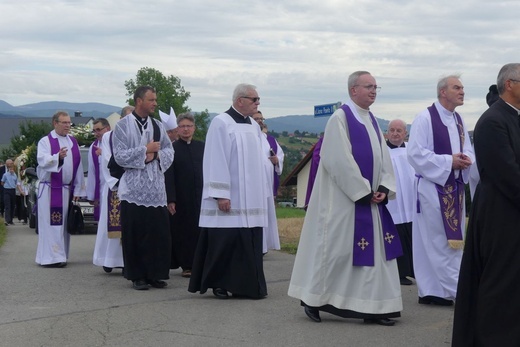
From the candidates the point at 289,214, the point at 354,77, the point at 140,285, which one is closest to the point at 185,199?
the point at 140,285

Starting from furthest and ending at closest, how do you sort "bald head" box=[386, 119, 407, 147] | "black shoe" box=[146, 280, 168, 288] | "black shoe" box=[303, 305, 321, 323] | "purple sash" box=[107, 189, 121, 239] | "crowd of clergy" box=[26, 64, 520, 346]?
"purple sash" box=[107, 189, 121, 239]
"bald head" box=[386, 119, 407, 147]
"black shoe" box=[146, 280, 168, 288]
"black shoe" box=[303, 305, 321, 323]
"crowd of clergy" box=[26, 64, 520, 346]

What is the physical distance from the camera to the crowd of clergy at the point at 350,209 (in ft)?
21.2

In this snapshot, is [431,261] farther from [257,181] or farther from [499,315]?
[499,315]

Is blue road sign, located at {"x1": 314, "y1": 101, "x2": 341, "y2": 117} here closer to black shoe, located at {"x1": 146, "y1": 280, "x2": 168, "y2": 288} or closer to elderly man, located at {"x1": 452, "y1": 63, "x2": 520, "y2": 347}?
black shoe, located at {"x1": 146, "y1": 280, "x2": 168, "y2": 288}

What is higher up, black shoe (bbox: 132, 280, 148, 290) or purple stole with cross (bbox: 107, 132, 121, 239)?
purple stole with cross (bbox: 107, 132, 121, 239)

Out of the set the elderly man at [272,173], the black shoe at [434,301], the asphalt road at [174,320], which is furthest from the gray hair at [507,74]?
the elderly man at [272,173]

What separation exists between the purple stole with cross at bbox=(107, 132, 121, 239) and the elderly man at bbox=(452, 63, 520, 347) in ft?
21.8

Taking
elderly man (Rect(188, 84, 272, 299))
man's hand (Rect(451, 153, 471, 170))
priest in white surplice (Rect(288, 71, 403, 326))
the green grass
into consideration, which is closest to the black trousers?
the green grass

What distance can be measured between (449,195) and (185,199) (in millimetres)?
4060

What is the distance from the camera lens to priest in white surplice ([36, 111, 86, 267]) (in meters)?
13.7

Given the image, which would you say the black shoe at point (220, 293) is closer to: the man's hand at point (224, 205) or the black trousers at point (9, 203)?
the man's hand at point (224, 205)

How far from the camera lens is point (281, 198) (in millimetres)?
→ 83562

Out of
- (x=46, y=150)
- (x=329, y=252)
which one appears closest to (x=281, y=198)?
(x=46, y=150)

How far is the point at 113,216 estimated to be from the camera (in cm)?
1251
